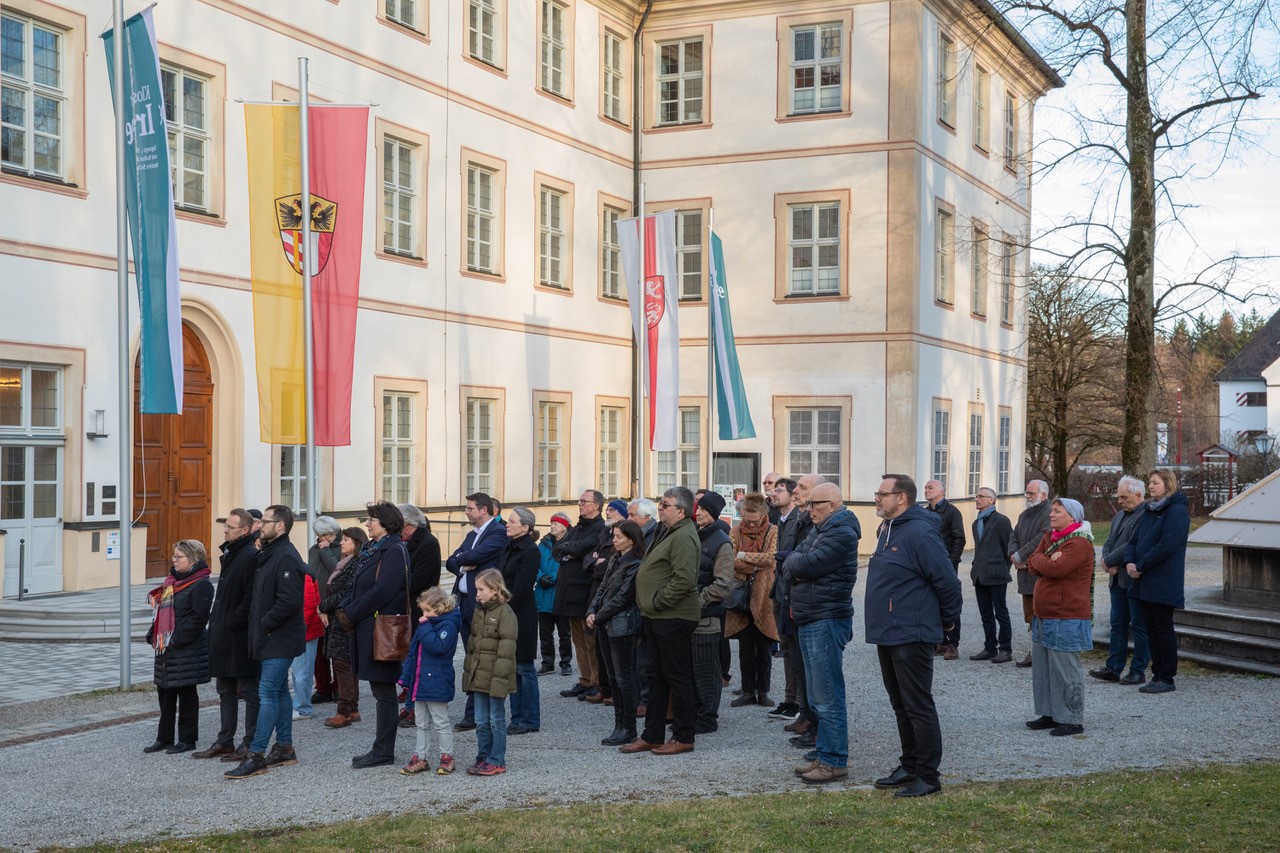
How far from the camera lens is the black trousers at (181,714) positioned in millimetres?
9641

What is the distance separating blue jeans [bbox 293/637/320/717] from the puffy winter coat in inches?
96.4

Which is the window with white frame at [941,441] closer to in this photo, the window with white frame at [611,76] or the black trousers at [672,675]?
the window with white frame at [611,76]

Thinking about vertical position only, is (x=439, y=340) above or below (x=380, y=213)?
below

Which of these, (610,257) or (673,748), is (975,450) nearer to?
(610,257)

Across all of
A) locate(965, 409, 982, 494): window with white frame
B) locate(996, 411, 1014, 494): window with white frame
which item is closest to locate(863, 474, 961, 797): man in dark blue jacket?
locate(965, 409, 982, 494): window with white frame

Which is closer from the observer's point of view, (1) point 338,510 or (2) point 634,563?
(2) point 634,563

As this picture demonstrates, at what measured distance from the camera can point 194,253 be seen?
60.9 feet

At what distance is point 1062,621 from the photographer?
32.5ft

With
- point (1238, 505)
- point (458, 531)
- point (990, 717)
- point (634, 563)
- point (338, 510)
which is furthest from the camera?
point (458, 531)

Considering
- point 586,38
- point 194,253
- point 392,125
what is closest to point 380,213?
point 392,125

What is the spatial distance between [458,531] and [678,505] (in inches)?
533

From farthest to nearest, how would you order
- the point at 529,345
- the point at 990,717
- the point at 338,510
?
the point at 529,345 < the point at 338,510 < the point at 990,717

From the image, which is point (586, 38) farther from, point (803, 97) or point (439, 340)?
point (439, 340)

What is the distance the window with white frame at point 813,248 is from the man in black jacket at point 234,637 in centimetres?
1915
